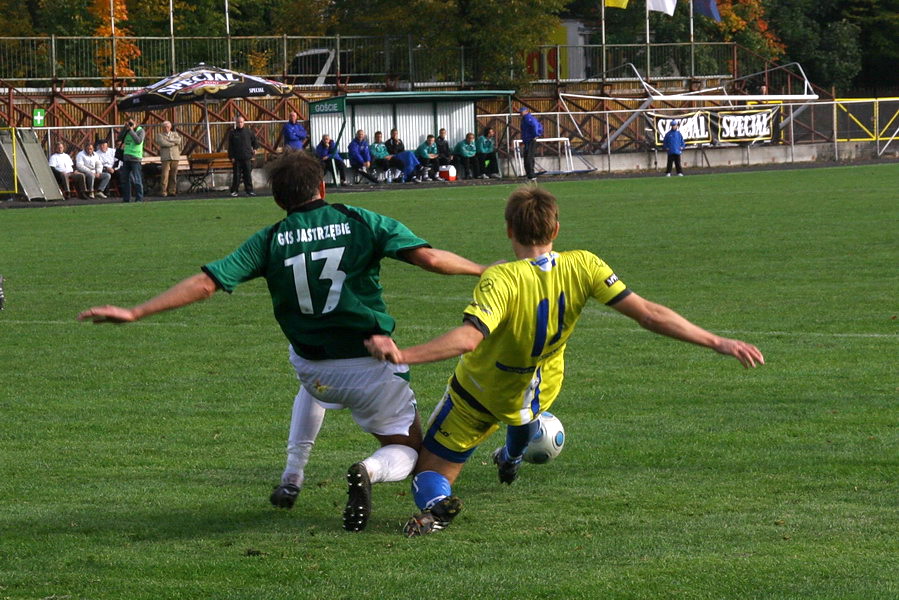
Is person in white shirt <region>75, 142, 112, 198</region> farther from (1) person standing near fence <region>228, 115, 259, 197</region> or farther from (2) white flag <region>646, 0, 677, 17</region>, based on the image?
(2) white flag <region>646, 0, 677, 17</region>

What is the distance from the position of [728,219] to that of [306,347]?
17.5 meters

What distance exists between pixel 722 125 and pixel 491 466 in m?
39.0

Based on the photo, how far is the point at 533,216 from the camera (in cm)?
556

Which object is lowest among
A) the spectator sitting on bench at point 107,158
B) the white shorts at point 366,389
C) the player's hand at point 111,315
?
the white shorts at point 366,389

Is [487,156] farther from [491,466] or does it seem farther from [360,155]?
[491,466]

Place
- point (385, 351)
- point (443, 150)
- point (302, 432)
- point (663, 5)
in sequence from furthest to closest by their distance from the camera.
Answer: point (663, 5) → point (443, 150) → point (302, 432) → point (385, 351)

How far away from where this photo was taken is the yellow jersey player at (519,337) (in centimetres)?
538

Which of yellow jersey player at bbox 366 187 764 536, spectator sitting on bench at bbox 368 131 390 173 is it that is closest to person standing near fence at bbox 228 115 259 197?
spectator sitting on bench at bbox 368 131 390 173

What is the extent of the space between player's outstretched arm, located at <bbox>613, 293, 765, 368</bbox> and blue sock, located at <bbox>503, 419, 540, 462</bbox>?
81 cm

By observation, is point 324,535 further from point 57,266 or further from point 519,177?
point 519,177

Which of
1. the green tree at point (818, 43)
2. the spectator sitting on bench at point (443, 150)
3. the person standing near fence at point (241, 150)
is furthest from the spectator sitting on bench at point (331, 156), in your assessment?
the green tree at point (818, 43)

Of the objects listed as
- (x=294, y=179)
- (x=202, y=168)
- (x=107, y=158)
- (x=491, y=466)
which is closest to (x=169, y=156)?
(x=107, y=158)

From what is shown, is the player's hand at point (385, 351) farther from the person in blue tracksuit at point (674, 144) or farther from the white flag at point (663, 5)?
the white flag at point (663, 5)

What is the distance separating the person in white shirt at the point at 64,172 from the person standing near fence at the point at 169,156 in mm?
2005
